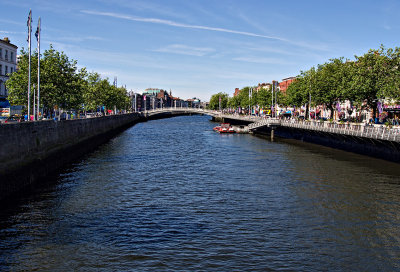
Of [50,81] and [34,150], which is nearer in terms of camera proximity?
[34,150]

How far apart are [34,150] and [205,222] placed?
61.2 ft

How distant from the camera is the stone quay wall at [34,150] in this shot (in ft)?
90.4

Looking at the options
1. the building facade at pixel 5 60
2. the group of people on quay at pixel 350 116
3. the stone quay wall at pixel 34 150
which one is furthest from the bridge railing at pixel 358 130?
the building facade at pixel 5 60

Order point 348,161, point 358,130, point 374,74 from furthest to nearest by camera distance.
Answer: point 374,74 → point 358,130 → point 348,161

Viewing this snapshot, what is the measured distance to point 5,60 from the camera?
75000mm

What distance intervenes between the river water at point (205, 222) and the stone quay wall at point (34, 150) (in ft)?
5.41

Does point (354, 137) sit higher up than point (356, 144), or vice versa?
point (354, 137)

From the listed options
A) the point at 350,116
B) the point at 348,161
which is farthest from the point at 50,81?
the point at 350,116

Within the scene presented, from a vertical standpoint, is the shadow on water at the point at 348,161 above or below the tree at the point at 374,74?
below

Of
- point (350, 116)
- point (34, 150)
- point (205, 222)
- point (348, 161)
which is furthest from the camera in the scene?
point (350, 116)

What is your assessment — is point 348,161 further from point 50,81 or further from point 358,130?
point 50,81

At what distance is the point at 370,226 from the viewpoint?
2231cm

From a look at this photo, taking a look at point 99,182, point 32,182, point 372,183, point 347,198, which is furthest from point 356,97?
point 32,182

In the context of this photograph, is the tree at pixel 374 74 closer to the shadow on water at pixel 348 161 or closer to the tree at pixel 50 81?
the shadow on water at pixel 348 161
